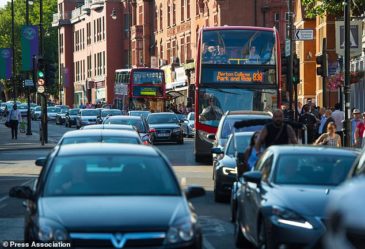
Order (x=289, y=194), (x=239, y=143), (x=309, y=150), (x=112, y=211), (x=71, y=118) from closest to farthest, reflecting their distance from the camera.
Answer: (x=112, y=211)
(x=289, y=194)
(x=309, y=150)
(x=239, y=143)
(x=71, y=118)

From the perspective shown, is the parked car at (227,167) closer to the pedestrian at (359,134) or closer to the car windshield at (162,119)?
the pedestrian at (359,134)

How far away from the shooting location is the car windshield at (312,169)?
11.8 meters

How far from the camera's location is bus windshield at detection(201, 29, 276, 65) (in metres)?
31.7

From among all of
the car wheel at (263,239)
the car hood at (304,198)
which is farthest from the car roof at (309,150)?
the car wheel at (263,239)

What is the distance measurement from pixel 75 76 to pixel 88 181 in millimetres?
121409

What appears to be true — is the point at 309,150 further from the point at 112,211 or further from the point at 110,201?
the point at 112,211

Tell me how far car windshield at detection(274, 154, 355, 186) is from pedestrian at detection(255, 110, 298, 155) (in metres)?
4.21

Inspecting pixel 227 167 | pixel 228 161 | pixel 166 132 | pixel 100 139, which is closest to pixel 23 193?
pixel 100 139

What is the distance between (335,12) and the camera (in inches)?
1618

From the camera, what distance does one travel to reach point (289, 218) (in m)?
10.4

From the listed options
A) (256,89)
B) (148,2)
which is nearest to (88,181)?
(256,89)

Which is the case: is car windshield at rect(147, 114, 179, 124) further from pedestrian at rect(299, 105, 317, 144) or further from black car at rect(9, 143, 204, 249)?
black car at rect(9, 143, 204, 249)

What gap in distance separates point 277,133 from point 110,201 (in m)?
7.64

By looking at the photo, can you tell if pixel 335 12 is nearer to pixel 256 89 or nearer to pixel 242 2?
pixel 256 89
